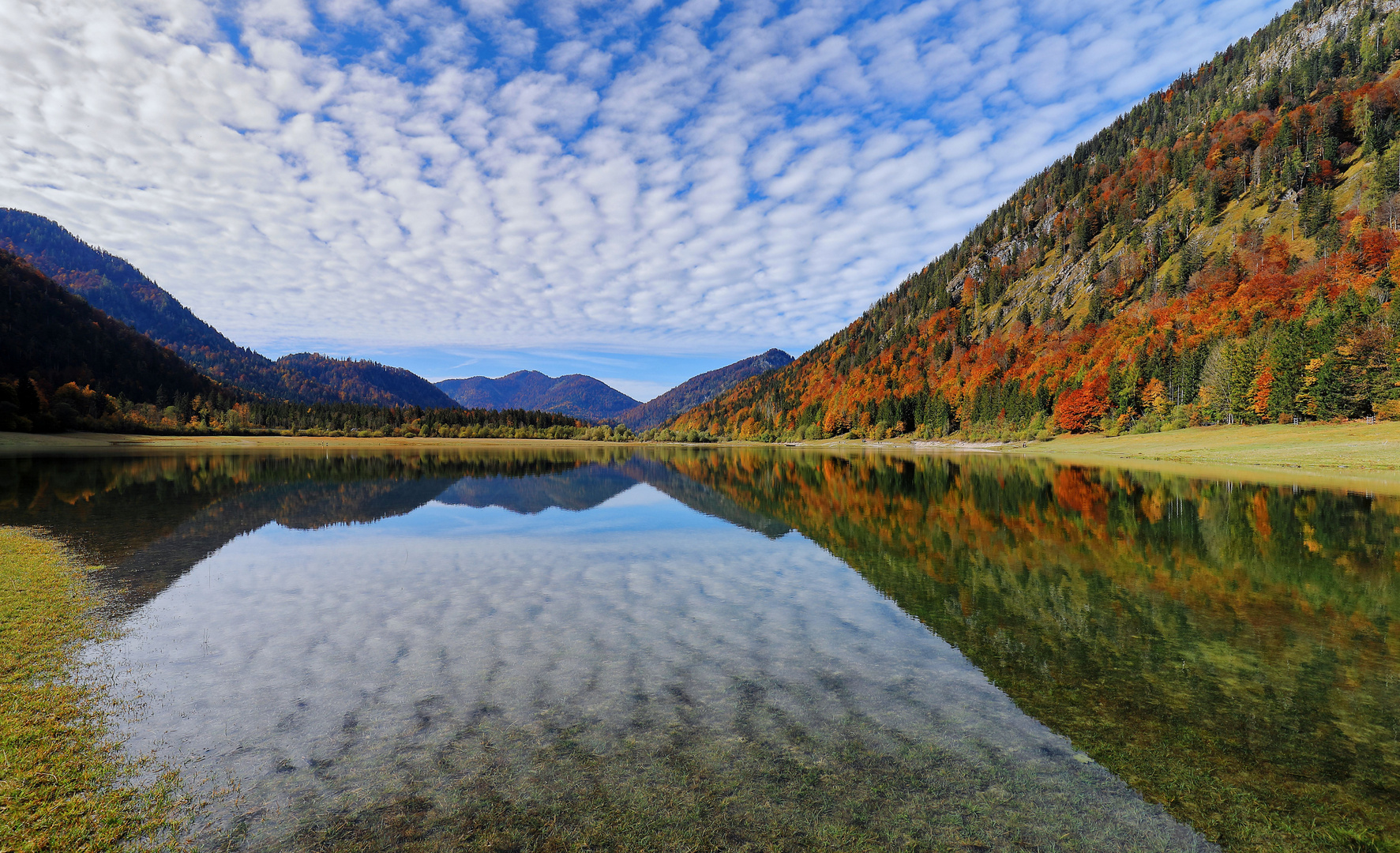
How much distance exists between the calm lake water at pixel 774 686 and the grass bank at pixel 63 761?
0.47m

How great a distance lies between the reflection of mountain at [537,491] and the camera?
35094 millimetres

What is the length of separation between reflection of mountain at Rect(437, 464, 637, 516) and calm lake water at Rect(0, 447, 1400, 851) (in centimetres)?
1221

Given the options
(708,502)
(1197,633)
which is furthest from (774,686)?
(708,502)

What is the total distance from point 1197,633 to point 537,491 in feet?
129

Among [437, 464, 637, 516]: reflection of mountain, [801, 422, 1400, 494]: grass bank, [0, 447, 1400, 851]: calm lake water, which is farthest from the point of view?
[801, 422, 1400, 494]: grass bank

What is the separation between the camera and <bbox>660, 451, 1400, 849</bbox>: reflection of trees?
6.39 m

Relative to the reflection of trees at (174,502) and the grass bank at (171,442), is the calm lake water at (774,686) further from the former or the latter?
the grass bank at (171,442)

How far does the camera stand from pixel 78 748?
6.77 meters

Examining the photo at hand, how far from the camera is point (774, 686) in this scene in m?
9.12

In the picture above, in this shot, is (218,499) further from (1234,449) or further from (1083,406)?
(1083,406)

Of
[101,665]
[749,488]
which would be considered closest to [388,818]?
[101,665]

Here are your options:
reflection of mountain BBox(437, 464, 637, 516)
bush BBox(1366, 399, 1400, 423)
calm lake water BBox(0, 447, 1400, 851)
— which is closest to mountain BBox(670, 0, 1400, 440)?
bush BBox(1366, 399, 1400, 423)

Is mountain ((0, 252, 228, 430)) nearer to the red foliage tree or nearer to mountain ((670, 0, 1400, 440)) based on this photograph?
the red foliage tree

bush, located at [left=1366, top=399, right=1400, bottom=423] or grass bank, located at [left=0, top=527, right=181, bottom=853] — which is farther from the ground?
bush, located at [left=1366, top=399, right=1400, bottom=423]
